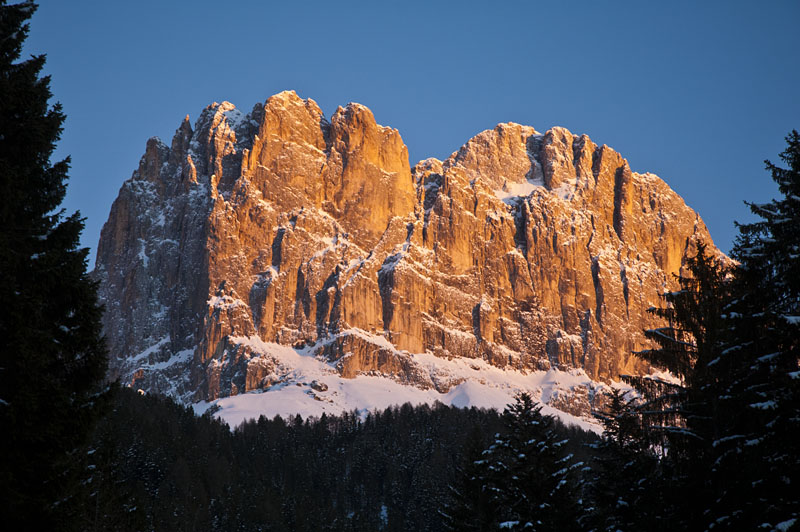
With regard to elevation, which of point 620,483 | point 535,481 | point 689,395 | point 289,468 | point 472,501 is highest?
point 289,468

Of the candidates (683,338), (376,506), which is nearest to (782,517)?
(683,338)

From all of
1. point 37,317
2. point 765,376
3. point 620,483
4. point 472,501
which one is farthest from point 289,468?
point 37,317

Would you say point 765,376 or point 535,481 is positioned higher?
point 765,376

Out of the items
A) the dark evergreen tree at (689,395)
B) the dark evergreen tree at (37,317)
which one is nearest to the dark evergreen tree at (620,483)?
the dark evergreen tree at (689,395)

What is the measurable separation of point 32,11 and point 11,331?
6882mm

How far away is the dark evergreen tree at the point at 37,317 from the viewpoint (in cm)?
1395

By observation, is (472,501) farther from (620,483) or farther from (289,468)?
(289,468)

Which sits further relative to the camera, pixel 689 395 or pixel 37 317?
pixel 689 395

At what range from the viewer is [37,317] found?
1449 centimetres

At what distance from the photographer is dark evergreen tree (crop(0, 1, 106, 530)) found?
13953 mm

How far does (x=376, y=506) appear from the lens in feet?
473

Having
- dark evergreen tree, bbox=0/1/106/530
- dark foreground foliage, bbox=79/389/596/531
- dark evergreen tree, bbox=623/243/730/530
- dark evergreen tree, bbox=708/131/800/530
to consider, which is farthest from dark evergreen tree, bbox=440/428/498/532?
dark evergreen tree, bbox=0/1/106/530

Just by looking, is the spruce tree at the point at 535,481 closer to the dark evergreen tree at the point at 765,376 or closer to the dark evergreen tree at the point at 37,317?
the dark evergreen tree at the point at 765,376

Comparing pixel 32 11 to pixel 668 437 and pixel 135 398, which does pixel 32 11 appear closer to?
pixel 668 437
